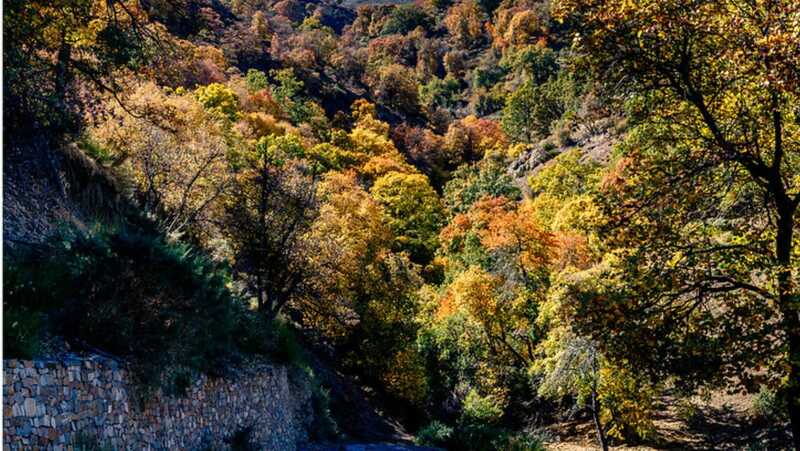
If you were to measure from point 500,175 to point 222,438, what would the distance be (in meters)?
52.5

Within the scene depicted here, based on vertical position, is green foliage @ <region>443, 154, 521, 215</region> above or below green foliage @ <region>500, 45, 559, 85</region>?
below

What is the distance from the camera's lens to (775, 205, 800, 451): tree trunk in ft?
23.1

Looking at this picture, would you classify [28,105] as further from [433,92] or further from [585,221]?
[433,92]

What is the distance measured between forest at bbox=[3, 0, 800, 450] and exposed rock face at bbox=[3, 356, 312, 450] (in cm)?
34

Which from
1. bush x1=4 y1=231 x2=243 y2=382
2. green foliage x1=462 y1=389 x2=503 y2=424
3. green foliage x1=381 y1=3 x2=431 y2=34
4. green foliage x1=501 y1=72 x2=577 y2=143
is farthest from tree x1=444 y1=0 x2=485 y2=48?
bush x1=4 y1=231 x2=243 y2=382

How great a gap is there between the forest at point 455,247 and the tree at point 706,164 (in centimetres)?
4

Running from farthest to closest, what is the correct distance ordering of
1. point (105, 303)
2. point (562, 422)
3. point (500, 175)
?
point (500, 175) < point (562, 422) < point (105, 303)

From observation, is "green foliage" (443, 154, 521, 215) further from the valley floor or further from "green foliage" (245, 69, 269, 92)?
the valley floor

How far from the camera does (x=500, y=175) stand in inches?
2405

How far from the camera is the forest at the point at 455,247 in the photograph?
26.3 feet

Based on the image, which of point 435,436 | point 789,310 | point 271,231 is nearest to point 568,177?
point 435,436

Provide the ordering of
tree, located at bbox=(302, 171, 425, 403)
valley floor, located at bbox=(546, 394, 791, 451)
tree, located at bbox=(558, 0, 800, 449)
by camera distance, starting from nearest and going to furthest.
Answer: tree, located at bbox=(558, 0, 800, 449), valley floor, located at bbox=(546, 394, 791, 451), tree, located at bbox=(302, 171, 425, 403)

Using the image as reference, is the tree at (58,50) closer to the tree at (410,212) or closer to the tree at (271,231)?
the tree at (271,231)

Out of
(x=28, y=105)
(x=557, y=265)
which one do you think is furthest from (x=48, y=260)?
(x=557, y=265)
